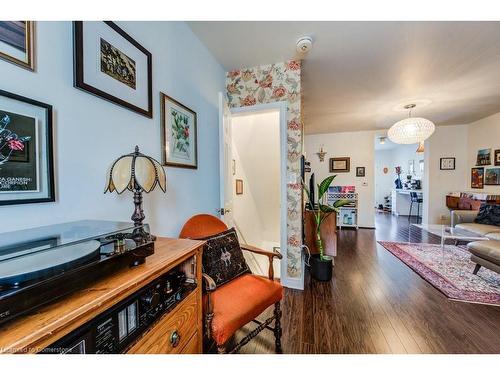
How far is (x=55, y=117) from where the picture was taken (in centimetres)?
87

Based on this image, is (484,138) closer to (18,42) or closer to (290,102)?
(290,102)

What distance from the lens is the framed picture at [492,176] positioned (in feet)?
13.1

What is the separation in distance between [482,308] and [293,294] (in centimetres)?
166

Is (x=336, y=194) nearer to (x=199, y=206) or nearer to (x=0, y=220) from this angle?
(x=199, y=206)

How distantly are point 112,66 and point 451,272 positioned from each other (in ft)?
12.8

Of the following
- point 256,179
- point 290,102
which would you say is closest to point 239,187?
point 256,179

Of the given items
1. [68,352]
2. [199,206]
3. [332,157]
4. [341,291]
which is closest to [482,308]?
[341,291]

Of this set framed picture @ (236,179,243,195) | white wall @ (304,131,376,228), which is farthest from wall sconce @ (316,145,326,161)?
framed picture @ (236,179,243,195)

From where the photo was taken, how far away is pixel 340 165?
541 cm

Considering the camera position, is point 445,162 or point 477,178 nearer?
point 477,178

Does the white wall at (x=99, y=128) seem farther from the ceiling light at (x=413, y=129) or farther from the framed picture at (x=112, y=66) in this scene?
the ceiling light at (x=413, y=129)

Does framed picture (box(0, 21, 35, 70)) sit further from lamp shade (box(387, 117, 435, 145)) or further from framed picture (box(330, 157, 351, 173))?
framed picture (box(330, 157, 351, 173))

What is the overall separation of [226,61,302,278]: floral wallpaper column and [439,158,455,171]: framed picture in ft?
15.0

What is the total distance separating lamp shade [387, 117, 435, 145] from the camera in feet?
9.72
